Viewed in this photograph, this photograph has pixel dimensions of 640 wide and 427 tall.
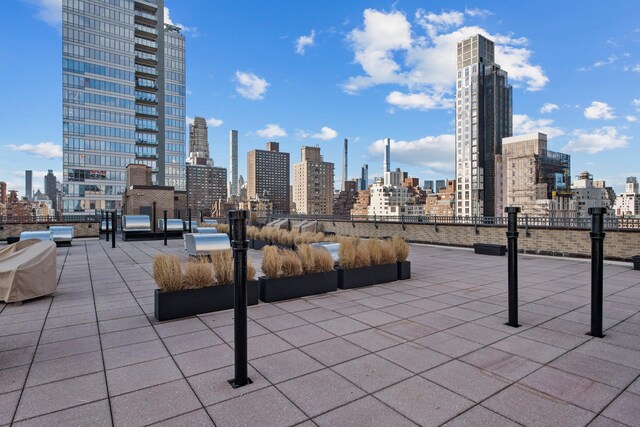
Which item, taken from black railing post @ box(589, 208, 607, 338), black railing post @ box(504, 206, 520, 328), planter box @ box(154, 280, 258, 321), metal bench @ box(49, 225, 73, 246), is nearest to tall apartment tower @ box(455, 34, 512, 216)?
metal bench @ box(49, 225, 73, 246)

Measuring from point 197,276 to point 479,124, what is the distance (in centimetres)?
15579

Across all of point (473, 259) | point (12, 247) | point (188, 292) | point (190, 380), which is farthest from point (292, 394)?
point (473, 259)

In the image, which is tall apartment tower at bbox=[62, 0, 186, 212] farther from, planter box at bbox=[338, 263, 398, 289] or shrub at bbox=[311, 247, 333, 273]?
planter box at bbox=[338, 263, 398, 289]

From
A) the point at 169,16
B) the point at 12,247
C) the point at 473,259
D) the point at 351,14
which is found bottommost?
the point at 473,259

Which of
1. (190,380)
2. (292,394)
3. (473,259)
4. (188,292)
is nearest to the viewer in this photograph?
(292,394)

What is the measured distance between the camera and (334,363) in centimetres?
411

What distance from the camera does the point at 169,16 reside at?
393 ft

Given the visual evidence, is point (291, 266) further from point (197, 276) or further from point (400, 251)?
point (400, 251)

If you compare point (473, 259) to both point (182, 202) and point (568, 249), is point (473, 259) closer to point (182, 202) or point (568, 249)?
point (568, 249)

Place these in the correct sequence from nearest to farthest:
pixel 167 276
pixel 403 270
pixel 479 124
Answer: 1. pixel 167 276
2. pixel 403 270
3. pixel 479 124

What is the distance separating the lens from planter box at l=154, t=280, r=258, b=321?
19.0ft

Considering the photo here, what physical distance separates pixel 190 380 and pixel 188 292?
249cm

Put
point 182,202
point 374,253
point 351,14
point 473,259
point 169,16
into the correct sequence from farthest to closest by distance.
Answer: point 169,16 < point 182,202 < point 351,14 < point 473,259 < point 374,253

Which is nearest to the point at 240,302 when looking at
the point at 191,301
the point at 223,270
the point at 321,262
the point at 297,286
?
the point at 191,301
